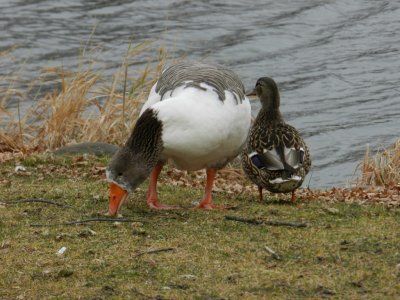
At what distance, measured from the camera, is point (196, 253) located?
21.6ft

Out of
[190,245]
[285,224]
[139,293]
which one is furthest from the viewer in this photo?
[285,224]

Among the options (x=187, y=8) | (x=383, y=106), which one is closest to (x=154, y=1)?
(x=187, y=8)

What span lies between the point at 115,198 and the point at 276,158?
64.3 inches

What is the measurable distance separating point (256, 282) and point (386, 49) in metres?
14.9

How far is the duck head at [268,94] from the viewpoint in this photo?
9555mm

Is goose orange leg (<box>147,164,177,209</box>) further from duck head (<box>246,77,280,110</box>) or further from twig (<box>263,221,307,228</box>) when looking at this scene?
duck head (<box>246,77,280,110</box>)

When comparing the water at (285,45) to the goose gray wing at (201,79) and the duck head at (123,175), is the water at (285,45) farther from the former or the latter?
the duck head at (123,175)

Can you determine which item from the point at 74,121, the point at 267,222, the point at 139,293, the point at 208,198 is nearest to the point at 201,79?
the point at 208,198

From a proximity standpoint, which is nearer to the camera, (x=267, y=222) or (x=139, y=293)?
(x=139, y=293)

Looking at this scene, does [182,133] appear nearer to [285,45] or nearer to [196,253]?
[196,253]

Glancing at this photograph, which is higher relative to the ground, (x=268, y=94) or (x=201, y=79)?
(x=201, y=79)

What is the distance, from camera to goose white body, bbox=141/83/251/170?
762 cm

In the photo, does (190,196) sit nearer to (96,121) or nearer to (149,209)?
(149,209)

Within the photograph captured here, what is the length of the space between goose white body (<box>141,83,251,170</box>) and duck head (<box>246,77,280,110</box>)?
151 cm
